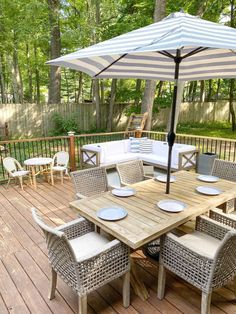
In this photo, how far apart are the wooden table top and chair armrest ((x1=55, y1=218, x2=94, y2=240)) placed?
0.45 feet

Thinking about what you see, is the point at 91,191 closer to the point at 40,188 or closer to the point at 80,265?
the point at 80,265

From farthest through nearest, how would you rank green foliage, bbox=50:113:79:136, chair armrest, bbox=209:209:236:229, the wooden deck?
1. green foliage, bbox=50:113:79:136
2. chair armrest, bbox=209:209:236:229
3. the wooden deck

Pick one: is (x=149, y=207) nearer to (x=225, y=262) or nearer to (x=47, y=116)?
(x=225, y=262)

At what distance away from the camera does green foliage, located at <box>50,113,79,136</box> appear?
1110 cm

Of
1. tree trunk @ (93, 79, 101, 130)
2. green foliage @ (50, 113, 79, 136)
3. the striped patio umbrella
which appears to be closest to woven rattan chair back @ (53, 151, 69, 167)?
the striped patio umbrella

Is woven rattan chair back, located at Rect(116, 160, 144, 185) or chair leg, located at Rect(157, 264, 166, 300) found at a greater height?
Result: woven rattan chair back, located at Rect(116, 160, 144, 185)

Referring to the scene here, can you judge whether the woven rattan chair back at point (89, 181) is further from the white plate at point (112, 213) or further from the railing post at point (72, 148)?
the railing post at point (72, 148)

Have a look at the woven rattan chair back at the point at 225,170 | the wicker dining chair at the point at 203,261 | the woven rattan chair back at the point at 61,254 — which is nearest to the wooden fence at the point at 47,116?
the woven rattan chair back at the point at 225,170

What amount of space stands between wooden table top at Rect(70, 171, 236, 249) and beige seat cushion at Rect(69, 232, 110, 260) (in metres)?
0.25

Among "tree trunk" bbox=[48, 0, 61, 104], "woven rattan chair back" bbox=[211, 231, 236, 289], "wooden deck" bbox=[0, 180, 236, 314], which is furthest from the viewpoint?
"tree trunk" bbox=[48, 0, 61, 104]

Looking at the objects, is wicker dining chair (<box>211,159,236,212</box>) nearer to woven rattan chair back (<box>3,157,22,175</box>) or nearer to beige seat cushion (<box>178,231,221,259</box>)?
beige seat cushion (<box>178,231,221,259</box>)

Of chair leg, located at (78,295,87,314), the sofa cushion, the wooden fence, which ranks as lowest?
chair leg, located at (78,295,87,314)

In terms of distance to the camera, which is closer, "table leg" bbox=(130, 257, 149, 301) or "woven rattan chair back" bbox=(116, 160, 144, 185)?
"table leg" bbox=(130, 257, 149, 301)

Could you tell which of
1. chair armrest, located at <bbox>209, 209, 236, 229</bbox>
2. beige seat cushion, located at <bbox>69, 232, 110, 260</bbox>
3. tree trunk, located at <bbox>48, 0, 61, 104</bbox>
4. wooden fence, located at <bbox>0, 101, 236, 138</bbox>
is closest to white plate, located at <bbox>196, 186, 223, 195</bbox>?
chair armrest, located at <bbox>209, 209, 236, 229</bbox>
